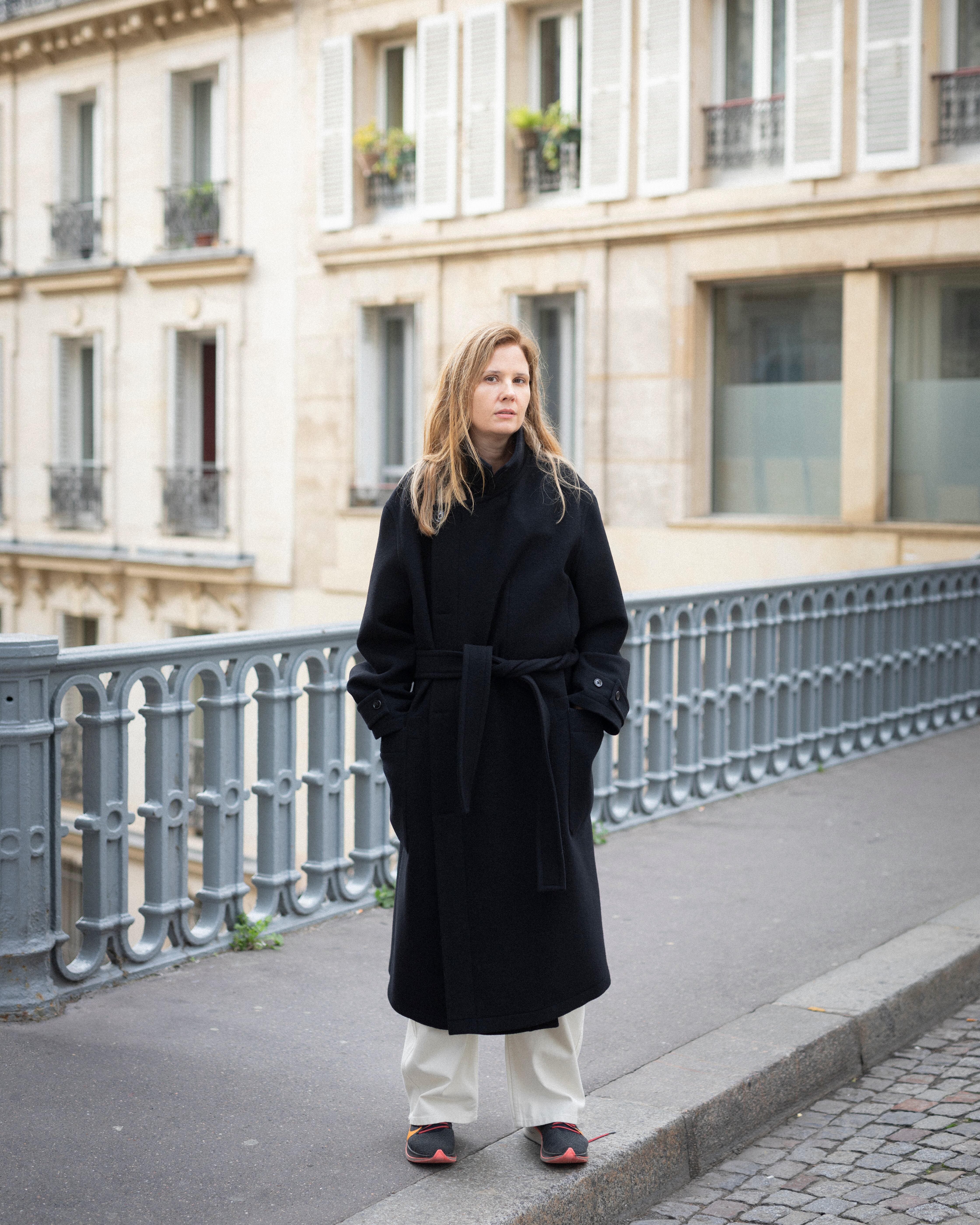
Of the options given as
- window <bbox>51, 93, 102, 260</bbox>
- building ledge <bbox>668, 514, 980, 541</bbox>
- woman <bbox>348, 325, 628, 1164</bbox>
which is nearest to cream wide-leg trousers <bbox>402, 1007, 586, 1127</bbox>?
woman <bbox>348, 325, 628, 1164</bbox>

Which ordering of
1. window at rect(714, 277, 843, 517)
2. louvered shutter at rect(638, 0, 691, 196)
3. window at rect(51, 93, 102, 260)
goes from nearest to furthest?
1. window at rect(714, 277, 843, 517)
2. louvered shutter at rect(638, 0, 691, 196)
3. window at rect(51, 93, 102, 260)

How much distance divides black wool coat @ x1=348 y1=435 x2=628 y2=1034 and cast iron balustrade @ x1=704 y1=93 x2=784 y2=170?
13.3 metres

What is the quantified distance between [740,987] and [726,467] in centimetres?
1207

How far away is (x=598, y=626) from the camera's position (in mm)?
3660

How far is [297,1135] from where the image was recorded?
377cm

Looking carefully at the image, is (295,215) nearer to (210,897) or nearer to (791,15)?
(791,15)

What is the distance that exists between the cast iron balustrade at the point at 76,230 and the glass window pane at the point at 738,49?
960cm

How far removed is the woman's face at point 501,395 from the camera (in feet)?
11.6

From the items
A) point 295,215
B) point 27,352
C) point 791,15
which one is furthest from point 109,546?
point 791,15

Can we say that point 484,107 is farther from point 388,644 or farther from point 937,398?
point 388,644

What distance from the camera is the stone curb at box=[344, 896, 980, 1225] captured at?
3471 mm

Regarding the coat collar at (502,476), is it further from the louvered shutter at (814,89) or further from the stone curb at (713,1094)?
the louvered shutter at (814,89)

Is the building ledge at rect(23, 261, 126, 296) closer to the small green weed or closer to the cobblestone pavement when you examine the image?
the small green weed

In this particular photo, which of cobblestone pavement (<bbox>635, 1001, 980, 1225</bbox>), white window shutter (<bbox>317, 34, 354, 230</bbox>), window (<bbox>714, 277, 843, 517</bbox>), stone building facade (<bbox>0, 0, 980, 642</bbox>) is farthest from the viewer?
white window shutter (<bbox>317, 34, 354, 230</bbox>)
